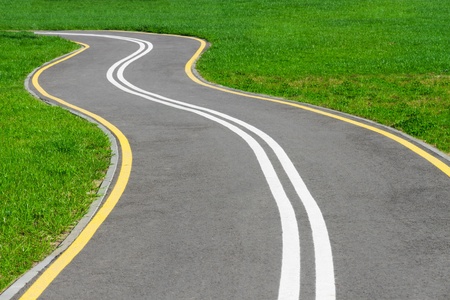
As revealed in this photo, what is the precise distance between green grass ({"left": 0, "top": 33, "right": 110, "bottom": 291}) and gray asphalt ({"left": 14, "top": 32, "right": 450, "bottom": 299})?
0.57 m

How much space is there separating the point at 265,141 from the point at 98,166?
3240mm

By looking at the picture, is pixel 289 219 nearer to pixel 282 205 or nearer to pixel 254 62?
pixel 282 205

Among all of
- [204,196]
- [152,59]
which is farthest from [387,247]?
[152,59]

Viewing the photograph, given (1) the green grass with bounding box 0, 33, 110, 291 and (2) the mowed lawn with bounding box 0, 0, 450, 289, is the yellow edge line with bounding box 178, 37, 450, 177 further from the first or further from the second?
(1) the green grass with bounding box 0, 33, 110, 291

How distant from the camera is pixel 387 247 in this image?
25.2 feet

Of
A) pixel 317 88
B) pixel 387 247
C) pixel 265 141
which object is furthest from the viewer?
pixel 317 88

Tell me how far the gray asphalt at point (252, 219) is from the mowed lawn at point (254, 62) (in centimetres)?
87

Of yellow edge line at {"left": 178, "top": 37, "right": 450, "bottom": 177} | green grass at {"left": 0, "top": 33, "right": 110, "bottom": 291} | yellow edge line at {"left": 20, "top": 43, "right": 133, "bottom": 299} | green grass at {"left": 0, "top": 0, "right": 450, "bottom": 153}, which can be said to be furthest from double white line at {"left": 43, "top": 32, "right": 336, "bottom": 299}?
green grass at {"left": 0, "top": 0, "right": 450, "bottom": 153}

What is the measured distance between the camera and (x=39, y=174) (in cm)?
1078

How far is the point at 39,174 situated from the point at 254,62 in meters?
14.9

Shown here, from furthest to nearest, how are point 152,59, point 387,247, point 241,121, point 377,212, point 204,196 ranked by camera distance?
point 152,59
point 241,121
point 204,196
point 377,212
point 387,247

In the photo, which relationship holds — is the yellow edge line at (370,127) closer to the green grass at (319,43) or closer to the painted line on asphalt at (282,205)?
the green grass at (319,43)

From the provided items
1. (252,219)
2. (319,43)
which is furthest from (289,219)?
(319,43)

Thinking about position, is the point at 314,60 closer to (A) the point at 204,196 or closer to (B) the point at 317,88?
(B) the point at 317,88
